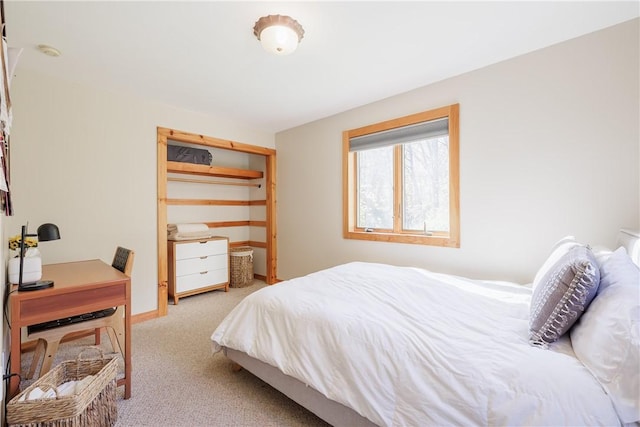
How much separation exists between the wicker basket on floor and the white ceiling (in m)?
2.11

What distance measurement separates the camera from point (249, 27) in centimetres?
188

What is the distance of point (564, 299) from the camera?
1140mm

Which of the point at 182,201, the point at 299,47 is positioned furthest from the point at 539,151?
the point at 182,201

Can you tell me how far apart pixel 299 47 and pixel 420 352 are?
2124mm

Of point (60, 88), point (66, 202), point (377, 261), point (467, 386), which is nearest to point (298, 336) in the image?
point (467, 386)

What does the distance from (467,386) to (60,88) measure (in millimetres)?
3782

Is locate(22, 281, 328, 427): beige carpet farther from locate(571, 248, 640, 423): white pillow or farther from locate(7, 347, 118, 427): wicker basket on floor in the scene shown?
locate(571, 248, 640, 423): white pillow

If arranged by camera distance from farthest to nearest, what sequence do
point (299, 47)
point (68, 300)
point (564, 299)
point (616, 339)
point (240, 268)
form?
1. point (240, 268)
2. point (299, 47)
3. point (68, 300)
4. point (564, 299)
5. point (616, 339)

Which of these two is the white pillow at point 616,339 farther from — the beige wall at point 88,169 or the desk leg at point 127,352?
the beige wall at point 88,169

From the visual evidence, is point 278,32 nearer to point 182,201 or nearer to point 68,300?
point 68,300

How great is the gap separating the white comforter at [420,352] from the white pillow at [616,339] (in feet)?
0.13

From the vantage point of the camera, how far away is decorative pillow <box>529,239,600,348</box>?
1.11m

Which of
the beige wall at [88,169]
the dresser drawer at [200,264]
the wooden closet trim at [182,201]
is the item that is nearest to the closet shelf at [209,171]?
the wooden closet trim at [182,201]

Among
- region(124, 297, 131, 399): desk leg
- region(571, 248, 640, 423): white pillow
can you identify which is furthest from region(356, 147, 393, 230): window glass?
region(124, 297, 131, 399): desk leg
